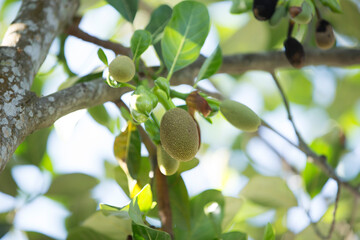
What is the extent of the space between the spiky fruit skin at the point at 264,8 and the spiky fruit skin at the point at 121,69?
14.3 inches

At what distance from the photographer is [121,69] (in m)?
0.68

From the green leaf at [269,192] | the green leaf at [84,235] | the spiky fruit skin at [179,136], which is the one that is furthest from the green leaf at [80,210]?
the spiky fruit skin at [179,136]

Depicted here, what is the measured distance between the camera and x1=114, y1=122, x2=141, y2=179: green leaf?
901mm

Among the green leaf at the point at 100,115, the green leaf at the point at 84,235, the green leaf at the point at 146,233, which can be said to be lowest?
the green leaf at the point at 84,235

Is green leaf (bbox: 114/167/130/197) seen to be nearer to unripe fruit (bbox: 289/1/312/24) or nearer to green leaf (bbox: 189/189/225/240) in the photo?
green leaf (bbox: 189/189/225/240)

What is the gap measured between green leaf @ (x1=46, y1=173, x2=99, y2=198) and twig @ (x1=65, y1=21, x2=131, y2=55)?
1.27ft

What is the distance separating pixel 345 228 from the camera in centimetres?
138

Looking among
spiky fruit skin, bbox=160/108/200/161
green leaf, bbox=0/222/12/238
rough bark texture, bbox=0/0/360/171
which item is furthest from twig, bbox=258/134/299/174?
spiky fruit skin, bbox=160/108/200/161

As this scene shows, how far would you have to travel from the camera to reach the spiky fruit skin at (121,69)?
68 cm

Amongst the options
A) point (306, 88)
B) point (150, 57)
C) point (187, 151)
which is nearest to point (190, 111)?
point (187, 151)

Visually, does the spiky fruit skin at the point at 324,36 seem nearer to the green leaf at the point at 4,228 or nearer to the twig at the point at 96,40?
the twig at the point at 96,40

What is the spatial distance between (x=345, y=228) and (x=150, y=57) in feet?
3.18

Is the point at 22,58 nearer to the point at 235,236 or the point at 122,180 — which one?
the point at 122,180

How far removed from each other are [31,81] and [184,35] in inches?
12.1
